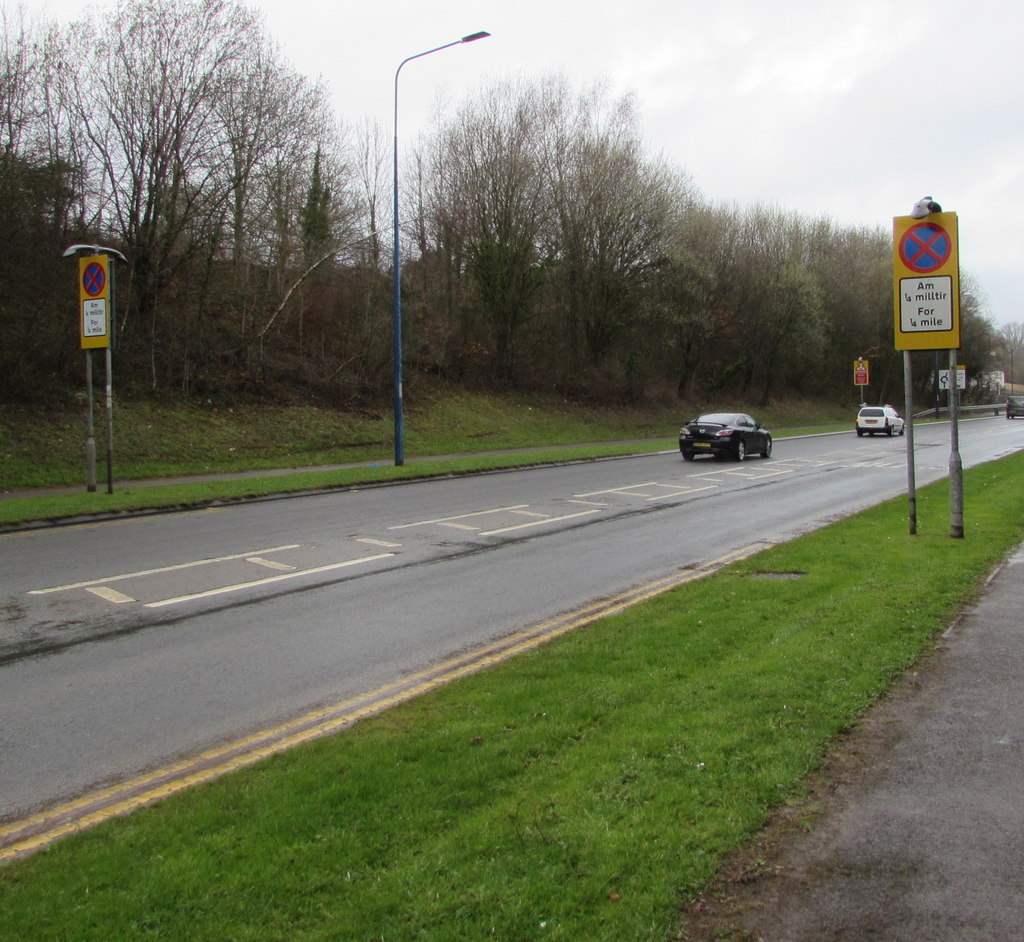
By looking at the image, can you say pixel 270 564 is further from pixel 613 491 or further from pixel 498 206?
pixel 498 206

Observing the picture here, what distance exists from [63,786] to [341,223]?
30928mm

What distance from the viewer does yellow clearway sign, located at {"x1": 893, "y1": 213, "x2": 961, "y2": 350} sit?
33.1 ft

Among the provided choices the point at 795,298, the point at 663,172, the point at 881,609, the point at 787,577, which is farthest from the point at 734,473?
the point at 795,298

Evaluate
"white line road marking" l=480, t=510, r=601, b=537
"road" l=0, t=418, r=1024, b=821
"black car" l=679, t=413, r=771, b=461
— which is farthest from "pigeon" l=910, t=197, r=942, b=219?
"black car" l=679, t=413, r=771, b=461

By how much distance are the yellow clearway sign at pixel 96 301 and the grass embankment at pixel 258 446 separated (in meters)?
3.02

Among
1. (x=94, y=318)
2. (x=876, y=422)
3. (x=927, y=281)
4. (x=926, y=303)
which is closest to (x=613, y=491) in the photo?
(x=926, y=303)

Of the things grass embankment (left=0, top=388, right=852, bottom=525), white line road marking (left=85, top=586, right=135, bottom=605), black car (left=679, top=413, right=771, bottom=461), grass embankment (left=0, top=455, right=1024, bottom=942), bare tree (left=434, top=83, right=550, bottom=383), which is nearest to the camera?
grass embankment (left=0, top=455, right=1024, bottom=942)

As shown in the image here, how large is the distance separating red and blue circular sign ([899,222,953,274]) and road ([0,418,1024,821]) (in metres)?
3.69

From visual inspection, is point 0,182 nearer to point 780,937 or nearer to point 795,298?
point 780,937

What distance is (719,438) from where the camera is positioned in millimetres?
26297

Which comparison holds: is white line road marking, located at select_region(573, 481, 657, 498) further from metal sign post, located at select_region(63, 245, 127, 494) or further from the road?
metal sign post, located at select_region(63, 245, 127, 494)

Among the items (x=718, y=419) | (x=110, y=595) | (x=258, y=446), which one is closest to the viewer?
(x=110, y=595)

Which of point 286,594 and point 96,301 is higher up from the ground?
point 96,301

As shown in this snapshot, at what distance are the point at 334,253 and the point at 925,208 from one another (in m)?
24.6
